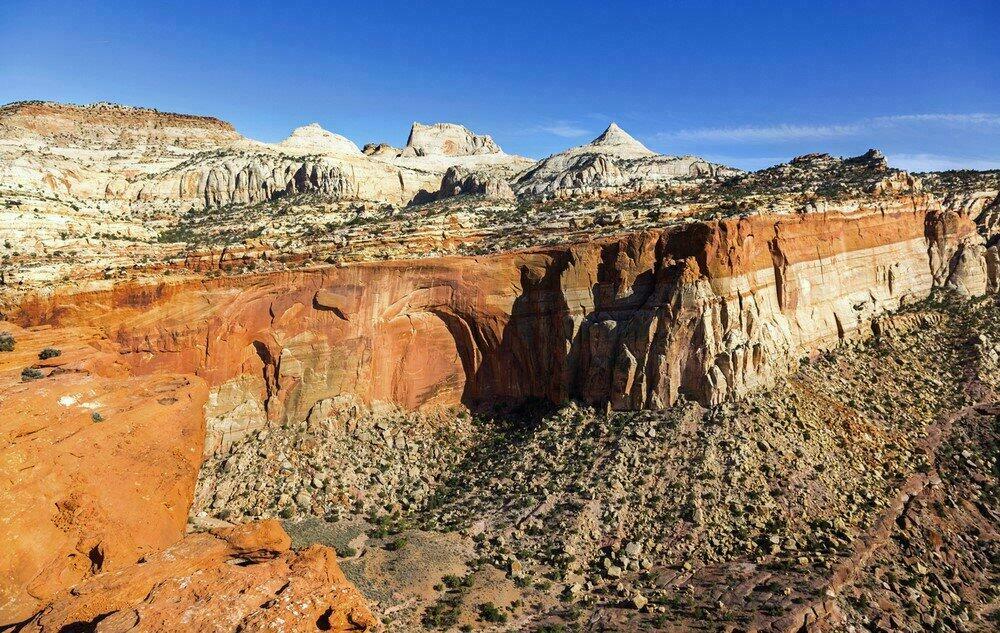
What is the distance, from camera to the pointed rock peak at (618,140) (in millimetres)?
108238

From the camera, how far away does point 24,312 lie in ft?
106

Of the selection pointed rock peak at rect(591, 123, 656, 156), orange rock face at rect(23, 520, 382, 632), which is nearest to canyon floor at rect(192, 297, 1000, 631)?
orange rock face at rect(23, 520, 382, 632)

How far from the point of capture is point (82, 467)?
77.4 ft

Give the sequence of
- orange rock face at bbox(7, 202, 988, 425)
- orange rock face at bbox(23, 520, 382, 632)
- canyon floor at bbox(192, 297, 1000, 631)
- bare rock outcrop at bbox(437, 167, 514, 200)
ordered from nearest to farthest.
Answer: orange rock face at bbox(23, 520, 382, 632)
canyon floor at bbox(192, 297, 1000, 631)
orange rock face at bbox(7, 202, 988, 425)
bare rock outcrop at bbox(437, 167, 514, 200)

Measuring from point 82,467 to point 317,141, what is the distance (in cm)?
11092

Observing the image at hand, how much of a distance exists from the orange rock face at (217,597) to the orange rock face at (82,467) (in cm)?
237

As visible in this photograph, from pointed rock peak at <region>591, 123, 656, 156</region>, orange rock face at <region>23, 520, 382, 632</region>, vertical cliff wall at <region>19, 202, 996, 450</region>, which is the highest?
pointed rock peak at <region>591, 123, 656, 156</region>

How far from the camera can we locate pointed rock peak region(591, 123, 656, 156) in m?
108

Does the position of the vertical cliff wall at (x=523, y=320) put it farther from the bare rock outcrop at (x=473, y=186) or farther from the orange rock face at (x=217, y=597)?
the bare rock outcrop at (x=473, y=186)

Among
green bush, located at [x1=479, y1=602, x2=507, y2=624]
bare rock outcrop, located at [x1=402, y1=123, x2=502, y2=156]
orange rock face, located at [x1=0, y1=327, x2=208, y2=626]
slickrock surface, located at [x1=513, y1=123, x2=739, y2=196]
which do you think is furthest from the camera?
bare rock outcrop, located at [x1=402, y1=123, x2=502, y2=156]

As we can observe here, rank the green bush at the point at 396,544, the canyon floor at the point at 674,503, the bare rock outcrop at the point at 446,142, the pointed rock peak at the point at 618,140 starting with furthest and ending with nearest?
the bare rock outcrop at the point at 446,142 < the pointed rock peak at the point at 618,140 < the green bush at the point at 396,544 < the canyon floor at the point at 674,503

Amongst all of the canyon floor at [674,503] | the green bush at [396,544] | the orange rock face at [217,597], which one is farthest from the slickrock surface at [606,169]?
the orange rock face at [217,597]

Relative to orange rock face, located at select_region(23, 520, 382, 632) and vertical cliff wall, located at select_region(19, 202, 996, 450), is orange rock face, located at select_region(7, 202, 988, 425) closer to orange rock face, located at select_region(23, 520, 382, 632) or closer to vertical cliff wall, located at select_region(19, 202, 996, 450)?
vertical cliff wall, located at select_region(19, 202, 996, 450)

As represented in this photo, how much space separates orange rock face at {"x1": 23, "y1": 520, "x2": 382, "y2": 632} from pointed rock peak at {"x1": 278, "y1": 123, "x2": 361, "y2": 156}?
10465 centimetres
